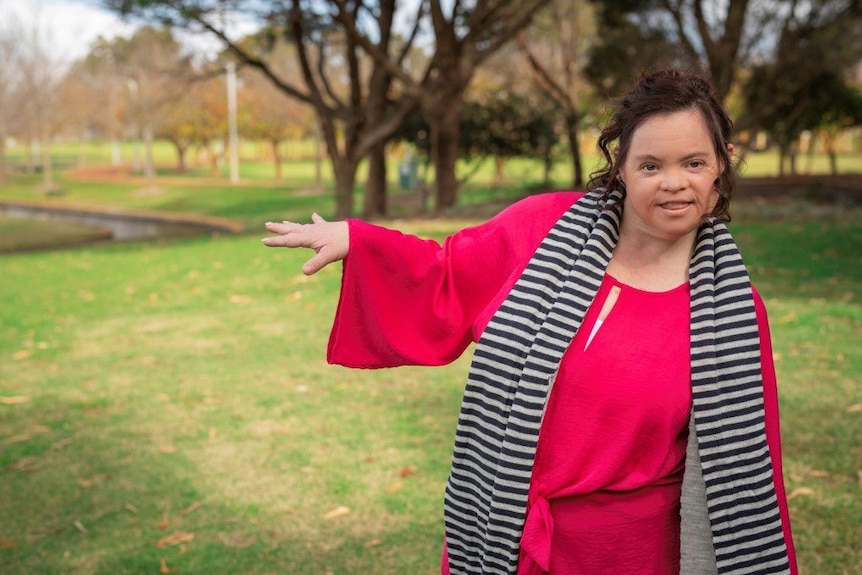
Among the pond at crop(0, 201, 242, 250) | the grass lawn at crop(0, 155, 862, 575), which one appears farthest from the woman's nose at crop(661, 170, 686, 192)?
the pond at crop(0, 201, 242, 250)

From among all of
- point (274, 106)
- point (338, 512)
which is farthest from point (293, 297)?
point (274, 106)

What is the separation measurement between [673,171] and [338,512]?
121 inches

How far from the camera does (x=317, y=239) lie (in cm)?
236

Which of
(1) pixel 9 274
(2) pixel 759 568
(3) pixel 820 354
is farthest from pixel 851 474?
(1) pixel 9 274

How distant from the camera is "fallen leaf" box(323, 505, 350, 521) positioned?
4609mm

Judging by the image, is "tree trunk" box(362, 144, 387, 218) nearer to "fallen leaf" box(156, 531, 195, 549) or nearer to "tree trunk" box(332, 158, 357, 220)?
"tree trunk" box(332, 158, 357, 220)

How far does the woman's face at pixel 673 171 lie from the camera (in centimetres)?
210

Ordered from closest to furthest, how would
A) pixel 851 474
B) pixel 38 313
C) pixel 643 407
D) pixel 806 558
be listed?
pixel 643 407
pixel 806 558
pixel 851 474
pixel 38 313

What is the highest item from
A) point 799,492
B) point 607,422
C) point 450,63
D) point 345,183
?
point 450,63

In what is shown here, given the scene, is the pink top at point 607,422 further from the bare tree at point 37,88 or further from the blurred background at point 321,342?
the bare tree at point 37,88

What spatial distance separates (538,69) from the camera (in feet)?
74.4

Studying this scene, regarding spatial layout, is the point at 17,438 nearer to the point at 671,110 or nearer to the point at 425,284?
the point at 425,284

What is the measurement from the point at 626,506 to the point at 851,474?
3.29 metres

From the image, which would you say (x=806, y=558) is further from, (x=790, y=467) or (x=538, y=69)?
(x=538, y=69)
